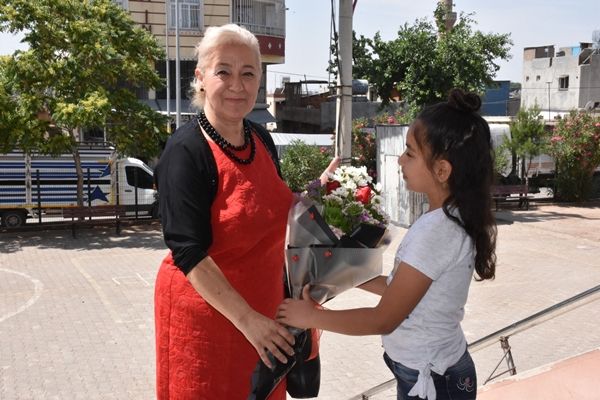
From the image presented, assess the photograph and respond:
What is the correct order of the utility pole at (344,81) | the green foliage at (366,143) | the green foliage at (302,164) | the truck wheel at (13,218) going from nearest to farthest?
1. the utility pole at (344,81)
2. the truck wheel at (13,218)
3. the green foliage at (302,164)
4. the green foliage at (366,143)

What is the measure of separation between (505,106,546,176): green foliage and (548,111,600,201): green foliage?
19.1 inches

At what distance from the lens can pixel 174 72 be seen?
25578mm

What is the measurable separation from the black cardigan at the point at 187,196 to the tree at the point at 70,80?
A: 10424mm

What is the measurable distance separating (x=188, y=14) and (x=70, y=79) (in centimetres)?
1321

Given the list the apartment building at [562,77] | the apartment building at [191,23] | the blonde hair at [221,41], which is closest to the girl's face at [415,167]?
the blonde hair at [221,41]

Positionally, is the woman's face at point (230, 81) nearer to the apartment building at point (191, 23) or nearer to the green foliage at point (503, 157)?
the green foliage at point (503, 157)

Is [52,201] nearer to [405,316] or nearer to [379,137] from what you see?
[379,137]

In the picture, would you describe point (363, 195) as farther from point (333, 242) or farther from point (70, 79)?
point (70, 79)

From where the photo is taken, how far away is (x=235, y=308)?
201 cm

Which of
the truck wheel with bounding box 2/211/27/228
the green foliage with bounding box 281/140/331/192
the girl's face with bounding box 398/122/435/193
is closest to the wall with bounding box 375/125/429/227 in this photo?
the green foliage with bounding box 281/140/331/192

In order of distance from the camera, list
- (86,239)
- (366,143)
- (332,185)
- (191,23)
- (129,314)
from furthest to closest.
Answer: (191,23) → (366,143) → (86,239) → (129,314) → (332,185)

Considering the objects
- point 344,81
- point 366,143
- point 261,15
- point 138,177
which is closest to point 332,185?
point 344,81

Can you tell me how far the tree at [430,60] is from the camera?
48.7ft

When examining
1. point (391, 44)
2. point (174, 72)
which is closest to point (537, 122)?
point (391, 44)
